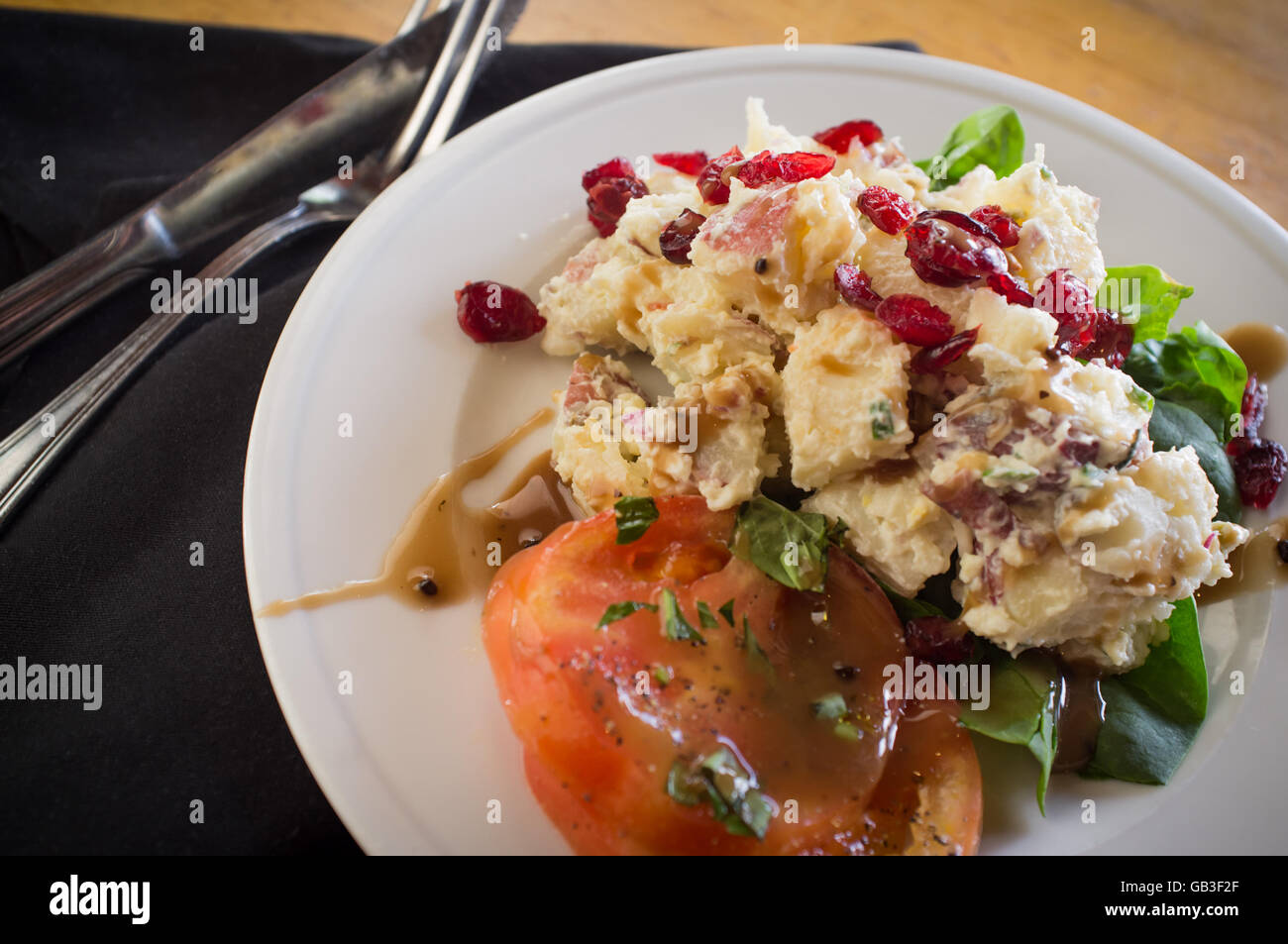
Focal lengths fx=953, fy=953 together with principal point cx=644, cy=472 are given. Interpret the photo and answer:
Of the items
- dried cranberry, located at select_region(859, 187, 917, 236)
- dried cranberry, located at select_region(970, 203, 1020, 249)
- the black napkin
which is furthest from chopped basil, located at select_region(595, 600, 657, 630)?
dried cranberry, located at select_region(970, 203, 1020, 249)

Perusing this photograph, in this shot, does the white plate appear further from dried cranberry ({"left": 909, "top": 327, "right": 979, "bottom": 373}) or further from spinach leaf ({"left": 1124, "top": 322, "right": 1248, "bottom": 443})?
dried cranberry ({"left": 909, "top": 327, "right": 979, "bottom": 373})

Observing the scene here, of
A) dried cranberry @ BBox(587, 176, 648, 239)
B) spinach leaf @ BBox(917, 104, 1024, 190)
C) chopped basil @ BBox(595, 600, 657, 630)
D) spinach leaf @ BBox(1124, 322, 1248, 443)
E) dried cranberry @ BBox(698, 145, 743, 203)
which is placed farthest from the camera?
spinach leaf @ BBox(917, 104, 1024, 190)

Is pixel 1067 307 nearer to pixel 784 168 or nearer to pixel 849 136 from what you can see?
pixel 784 168

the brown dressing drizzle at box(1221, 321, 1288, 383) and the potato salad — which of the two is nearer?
the potato salad

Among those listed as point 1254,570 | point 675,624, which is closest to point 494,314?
point 675,624
